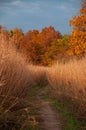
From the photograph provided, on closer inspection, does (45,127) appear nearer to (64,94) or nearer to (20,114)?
(20,114)

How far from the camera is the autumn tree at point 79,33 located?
33.3 m

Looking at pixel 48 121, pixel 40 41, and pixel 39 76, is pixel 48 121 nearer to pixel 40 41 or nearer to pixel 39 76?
pixel 39 76

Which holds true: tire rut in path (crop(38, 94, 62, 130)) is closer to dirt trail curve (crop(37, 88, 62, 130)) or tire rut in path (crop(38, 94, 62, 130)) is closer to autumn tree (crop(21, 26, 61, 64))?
dirt trail curve (crop(37, 88, 62, 130))

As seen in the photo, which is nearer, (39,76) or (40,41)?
(39,76)

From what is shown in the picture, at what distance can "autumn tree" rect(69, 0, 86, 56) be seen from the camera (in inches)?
1312

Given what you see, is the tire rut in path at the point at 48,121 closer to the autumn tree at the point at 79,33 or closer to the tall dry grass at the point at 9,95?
the tall dry grass at the point at 9,95

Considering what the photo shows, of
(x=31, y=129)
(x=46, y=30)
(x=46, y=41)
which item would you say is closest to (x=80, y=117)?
(x=31, y=129)

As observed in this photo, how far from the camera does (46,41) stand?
59844mm

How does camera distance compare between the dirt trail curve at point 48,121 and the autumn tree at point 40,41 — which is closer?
the dirt trail curve at point 48,121

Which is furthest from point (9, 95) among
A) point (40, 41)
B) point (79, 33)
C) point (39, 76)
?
point (40, 41)

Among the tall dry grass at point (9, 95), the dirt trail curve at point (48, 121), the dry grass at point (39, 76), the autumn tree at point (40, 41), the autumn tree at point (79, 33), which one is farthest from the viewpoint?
the autumn tree at point (40, 41)

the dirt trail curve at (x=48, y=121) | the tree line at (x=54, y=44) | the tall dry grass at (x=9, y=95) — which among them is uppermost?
the tree line at (x=54, y=44)

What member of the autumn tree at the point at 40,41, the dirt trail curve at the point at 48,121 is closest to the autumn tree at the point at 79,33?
the autumn tree at the point at 40,41

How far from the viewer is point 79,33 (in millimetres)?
33500
